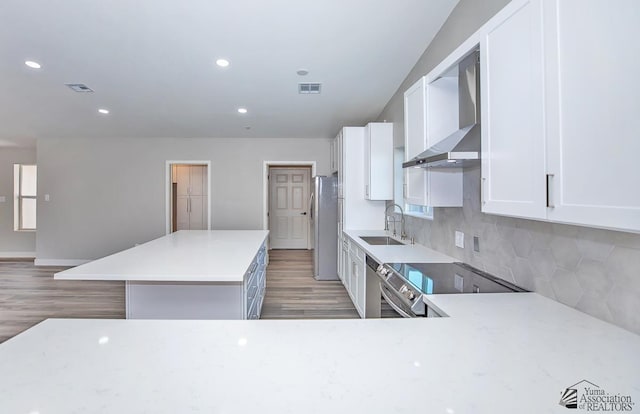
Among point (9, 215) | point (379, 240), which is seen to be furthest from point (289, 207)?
point (9, 215)

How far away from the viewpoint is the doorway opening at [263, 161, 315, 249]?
7832mm

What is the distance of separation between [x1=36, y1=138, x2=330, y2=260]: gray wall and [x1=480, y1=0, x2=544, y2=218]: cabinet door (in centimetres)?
515

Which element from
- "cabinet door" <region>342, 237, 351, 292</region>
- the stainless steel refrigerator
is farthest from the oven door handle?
the stainless steel refrigerator

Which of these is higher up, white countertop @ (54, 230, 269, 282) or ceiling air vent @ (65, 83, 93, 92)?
ceiling air vent @ (65, 83, 93, 92)

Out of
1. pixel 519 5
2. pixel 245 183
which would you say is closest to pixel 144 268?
pixel 519 5

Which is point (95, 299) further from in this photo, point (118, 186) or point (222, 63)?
point (222, 63)

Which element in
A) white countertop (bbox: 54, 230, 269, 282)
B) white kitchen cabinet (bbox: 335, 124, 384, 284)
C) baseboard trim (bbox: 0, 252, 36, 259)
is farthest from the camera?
baseboard trim (bbox: 0, 252, 36, 259)

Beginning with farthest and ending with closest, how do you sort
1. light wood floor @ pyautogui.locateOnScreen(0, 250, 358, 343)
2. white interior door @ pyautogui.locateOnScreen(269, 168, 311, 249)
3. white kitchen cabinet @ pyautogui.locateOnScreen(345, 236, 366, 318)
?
1. white interior door @ pyautogui.locateOnScreen(269, 168, 311, 249)
2. light wood floor @ pyautogui.locateOnScreen(0, 250, 358, 343)
3. white kitchen cabinet @ pyautogui.locateOnScreen(345, 236, 366, 318)

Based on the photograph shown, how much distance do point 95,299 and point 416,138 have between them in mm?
4374

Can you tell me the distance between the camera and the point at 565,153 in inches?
39.3

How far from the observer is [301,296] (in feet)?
13.8

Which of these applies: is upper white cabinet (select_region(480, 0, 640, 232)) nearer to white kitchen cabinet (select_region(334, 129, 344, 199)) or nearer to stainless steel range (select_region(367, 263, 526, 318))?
stainless steel range (select_region(367, 263, 526, 318))

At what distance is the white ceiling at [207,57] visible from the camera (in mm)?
2420

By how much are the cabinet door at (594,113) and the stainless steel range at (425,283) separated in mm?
711
